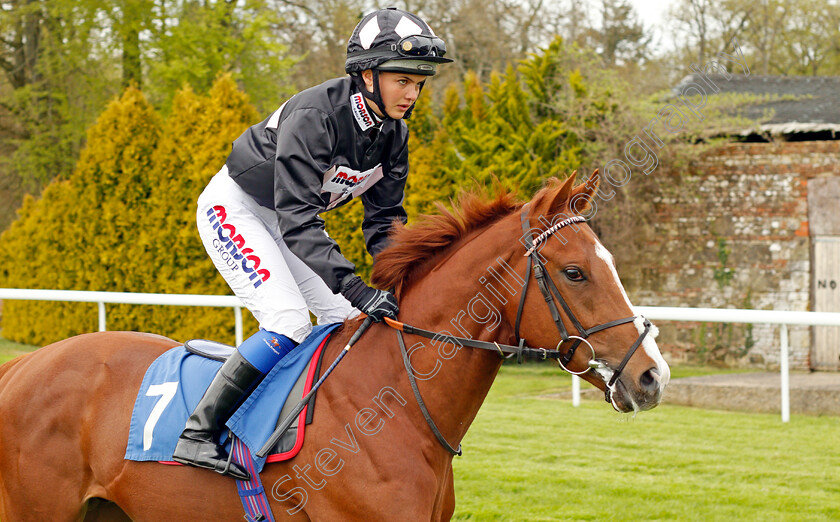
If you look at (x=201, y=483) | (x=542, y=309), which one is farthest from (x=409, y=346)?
(x=201, y=483)

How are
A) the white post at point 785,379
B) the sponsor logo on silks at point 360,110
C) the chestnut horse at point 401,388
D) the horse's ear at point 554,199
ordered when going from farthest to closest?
1. the white post at point 785,379
2. the sponsor logo on silks at point 360,110
3. the horse's ear at point 554,199
4. the chestnut horse at point 401,388

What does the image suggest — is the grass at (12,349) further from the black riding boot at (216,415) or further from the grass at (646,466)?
the black riding boot at (216,415)

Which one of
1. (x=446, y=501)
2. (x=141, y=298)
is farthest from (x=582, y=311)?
(x=141, y=298)

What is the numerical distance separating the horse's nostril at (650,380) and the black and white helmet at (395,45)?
46.4 inches

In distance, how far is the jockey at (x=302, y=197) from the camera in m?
2.50

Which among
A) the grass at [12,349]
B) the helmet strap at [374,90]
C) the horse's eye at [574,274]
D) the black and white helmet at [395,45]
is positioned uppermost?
the black and white helmet at [395,45]

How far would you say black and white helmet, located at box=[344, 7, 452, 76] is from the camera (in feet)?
8.47

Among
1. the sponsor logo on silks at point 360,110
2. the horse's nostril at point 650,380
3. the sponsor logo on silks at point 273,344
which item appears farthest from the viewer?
the sponsor logo on silks at point 360,110

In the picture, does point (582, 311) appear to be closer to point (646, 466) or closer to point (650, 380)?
point (650, 380)

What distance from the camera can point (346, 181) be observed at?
112 inches

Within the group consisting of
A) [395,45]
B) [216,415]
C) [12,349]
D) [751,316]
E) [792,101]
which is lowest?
[12,349]

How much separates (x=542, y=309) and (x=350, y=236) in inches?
279

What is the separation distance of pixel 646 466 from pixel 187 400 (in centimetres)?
345

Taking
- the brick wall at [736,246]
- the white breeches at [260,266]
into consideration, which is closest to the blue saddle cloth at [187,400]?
the white breeches at [260,266]
